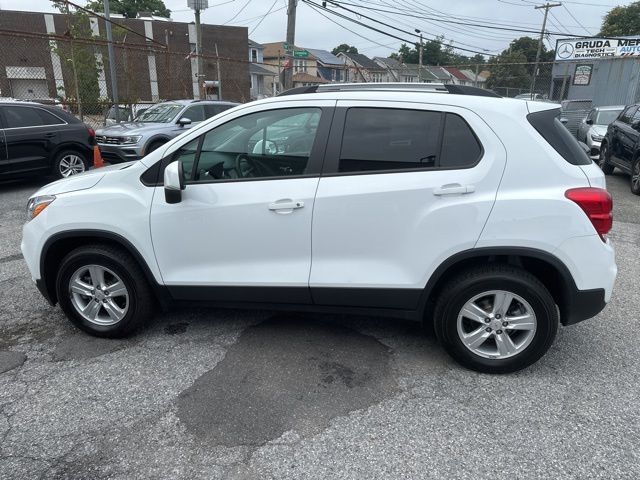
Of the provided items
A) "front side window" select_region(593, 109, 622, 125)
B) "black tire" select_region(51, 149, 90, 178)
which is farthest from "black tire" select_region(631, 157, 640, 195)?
"black tire" select_region(51, 149, 90, 178)

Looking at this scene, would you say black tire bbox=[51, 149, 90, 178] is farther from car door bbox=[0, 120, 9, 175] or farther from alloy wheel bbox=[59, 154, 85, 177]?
car door bbox=[0, 120, 9, 175]

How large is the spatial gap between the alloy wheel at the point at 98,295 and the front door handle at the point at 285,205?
4.37 ft

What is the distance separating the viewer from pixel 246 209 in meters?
3.24

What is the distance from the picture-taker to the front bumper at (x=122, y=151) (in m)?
10.5

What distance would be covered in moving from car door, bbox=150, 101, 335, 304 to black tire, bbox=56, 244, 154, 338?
24 cm

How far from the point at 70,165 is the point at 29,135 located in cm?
93

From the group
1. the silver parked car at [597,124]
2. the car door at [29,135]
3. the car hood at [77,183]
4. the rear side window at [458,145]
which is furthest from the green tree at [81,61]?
the rear side window at [458,145]

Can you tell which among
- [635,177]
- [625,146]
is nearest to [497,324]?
[635,177]

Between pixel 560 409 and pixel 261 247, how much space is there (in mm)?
2110

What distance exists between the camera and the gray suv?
34.6 ft

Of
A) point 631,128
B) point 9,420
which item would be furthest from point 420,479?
point 631,128

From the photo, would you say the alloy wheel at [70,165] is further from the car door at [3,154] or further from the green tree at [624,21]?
the green tree at [624,21]

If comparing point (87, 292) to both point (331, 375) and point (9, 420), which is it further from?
point (331, 375)

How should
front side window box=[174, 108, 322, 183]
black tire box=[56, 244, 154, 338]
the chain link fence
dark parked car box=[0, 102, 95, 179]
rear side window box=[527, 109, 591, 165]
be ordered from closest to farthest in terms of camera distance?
rear side window box=[527, 109, 591, 165] < front side window box=[174, 108, 322, 183] < black tire box=[56, 244, 154, 338] < dark parked car box=[0, 102, 95, 179] < the chain link fence
